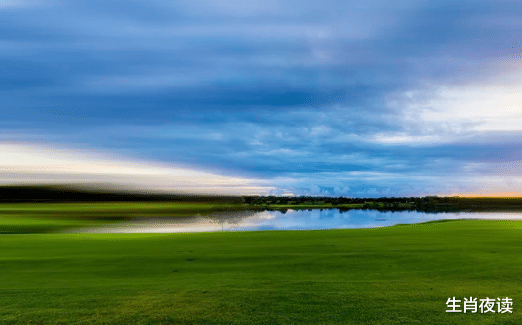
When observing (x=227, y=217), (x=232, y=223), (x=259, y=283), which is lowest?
(x=232, y=223)

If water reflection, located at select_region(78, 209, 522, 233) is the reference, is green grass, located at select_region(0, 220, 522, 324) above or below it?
above

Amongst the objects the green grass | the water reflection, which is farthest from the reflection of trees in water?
the green grass

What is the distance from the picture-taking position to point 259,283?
10.4 metres

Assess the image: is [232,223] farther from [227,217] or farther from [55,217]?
[55,217]

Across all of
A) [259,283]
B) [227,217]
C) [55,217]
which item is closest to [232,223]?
[227,217]

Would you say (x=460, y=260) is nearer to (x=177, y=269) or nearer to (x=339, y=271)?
(x=339, y=271)

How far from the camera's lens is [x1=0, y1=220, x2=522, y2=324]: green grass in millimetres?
7918

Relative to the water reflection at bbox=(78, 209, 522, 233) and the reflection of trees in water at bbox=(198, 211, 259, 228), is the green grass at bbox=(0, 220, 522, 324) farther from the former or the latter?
the reflection of trees in water at bbox=(198, 211, 259, 228)

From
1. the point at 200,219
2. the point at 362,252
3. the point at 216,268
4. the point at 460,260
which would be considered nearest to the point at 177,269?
the point at 216,268

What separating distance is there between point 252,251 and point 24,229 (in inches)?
1465

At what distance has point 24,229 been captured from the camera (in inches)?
1598

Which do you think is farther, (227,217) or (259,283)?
(227,217)

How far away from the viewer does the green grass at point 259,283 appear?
7918mm

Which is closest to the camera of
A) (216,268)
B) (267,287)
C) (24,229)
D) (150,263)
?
(267,287)
